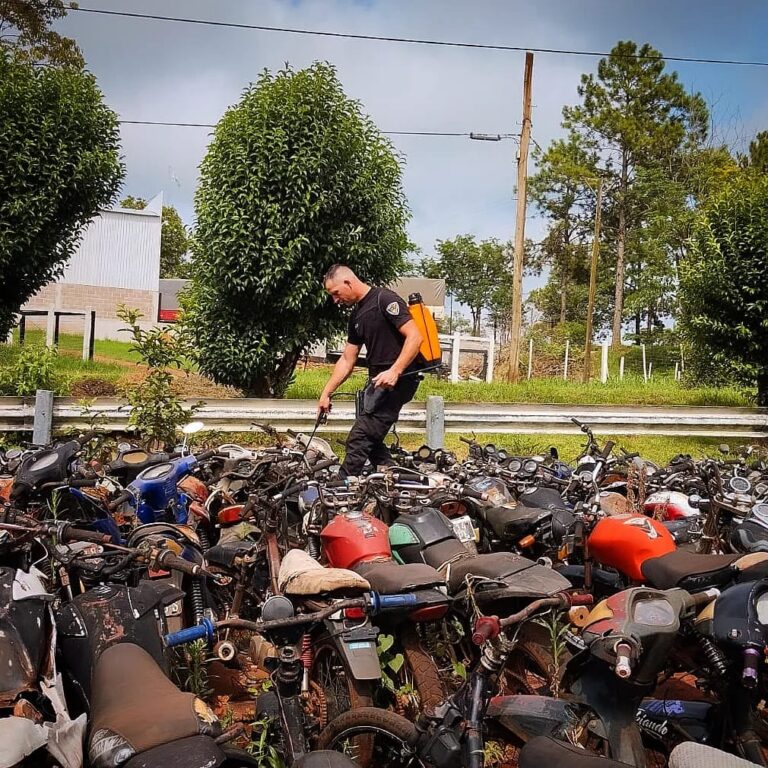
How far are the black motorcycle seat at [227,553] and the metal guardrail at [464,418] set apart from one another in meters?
4.95

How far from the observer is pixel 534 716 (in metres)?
2.76

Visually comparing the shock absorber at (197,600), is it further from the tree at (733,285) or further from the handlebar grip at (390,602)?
the tree at (733,285)

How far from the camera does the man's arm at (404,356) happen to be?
5.69 meters

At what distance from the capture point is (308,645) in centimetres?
305

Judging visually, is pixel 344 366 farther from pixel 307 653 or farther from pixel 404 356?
pixel 307 653

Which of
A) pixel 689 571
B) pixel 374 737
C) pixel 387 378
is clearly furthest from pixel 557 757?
pixel 387 378

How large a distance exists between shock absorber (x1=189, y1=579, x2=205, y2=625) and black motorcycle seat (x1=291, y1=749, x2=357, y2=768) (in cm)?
155

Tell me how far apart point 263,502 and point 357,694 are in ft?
5.86

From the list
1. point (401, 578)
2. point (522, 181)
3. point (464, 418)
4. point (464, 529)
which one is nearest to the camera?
point (401, 578)

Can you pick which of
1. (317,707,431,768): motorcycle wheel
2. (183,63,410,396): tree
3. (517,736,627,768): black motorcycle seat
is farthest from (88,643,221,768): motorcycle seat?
(183,63,410,396): tree

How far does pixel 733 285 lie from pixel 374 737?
36.6 ft

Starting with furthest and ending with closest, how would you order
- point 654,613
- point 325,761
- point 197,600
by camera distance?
point 197,600 → point 654,613 → point 325,761

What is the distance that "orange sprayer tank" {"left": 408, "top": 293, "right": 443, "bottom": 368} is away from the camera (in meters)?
6.03

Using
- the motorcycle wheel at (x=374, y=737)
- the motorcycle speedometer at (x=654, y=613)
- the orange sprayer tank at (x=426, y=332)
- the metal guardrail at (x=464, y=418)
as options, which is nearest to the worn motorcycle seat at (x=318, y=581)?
the motorcycle wheel at (x=374, y=737)
